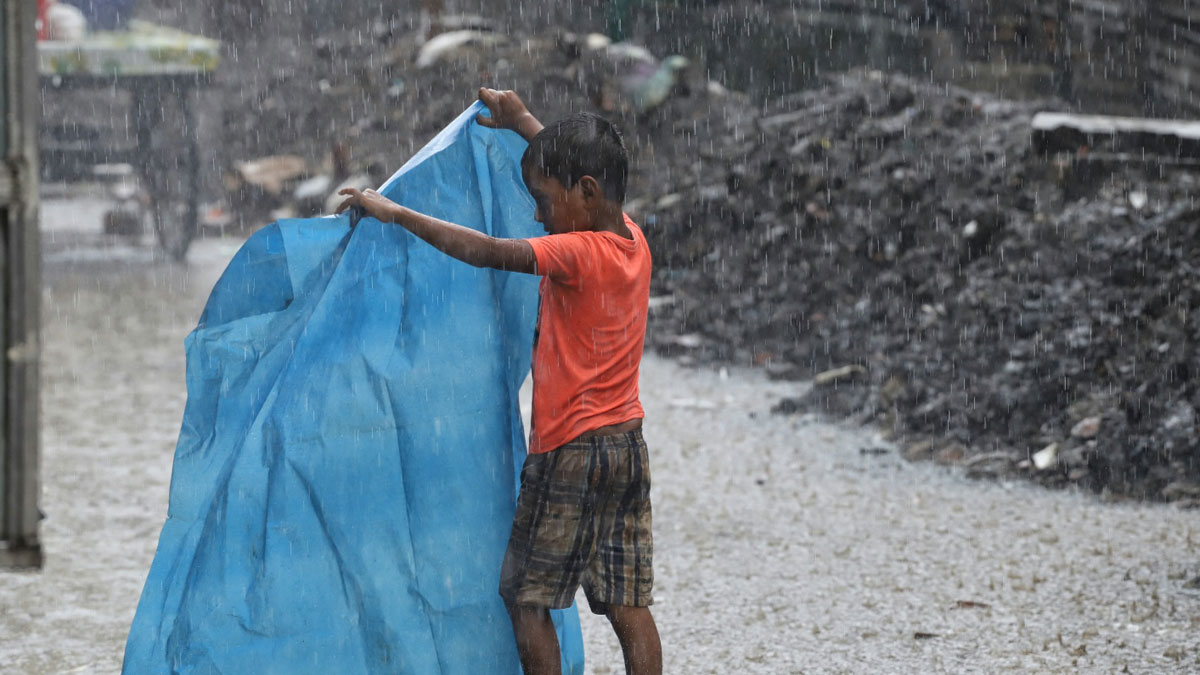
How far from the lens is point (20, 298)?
158cm

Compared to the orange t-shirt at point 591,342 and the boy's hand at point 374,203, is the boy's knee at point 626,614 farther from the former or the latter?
the boy's hand at point 374,203

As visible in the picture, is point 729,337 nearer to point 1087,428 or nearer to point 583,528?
point 1087,428

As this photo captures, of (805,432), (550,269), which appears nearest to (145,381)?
(805,432)

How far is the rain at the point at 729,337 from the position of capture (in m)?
2.40

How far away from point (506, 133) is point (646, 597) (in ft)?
3.19

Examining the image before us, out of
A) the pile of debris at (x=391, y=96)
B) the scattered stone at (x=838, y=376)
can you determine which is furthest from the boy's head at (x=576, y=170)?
the pile of debris at (x=391, y=96)

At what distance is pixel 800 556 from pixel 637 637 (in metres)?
1.84

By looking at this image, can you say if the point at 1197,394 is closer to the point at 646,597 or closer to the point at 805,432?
the point at 805,432

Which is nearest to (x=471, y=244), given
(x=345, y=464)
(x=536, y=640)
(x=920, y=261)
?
(x=345, y=464)

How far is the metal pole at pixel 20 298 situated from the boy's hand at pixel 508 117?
3.70 ft

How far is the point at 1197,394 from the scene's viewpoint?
512cm

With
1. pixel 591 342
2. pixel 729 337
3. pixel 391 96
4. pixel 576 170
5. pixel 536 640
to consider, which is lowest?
pixel 729 337

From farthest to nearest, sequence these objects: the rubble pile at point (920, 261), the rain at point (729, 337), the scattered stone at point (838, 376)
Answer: the scattered stone at point (838, 376)
the rubble pile at point (920, 261)
the rain at point (729, 337)

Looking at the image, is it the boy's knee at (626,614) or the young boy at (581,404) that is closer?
the young boy at (581,404)
